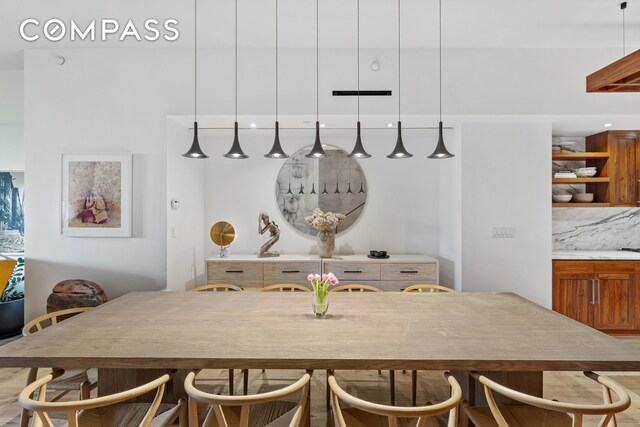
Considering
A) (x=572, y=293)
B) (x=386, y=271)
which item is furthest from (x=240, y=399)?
(x=572, y=293)

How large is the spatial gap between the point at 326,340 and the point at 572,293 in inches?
138

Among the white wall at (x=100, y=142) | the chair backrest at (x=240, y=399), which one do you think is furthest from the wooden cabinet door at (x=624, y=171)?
the white wall at (x=100, y=142)

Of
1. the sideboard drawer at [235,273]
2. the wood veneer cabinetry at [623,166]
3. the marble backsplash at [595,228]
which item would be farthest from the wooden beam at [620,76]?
the sideboard drawer at [235,273]

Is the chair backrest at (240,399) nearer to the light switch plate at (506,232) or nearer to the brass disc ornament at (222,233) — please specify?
the light switch plate at (506,232)

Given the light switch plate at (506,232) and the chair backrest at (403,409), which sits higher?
the light switch plate at (506,232)

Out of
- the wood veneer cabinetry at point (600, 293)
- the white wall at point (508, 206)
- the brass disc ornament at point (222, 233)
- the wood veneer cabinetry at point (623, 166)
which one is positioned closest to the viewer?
the white wall at point (508, 206)

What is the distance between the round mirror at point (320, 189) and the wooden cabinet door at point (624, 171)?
281 cm

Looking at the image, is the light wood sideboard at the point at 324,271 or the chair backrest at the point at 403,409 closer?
the chair backrest at the point at 403,409

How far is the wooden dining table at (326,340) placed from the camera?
61.7 inches

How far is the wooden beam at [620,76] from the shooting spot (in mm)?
2260

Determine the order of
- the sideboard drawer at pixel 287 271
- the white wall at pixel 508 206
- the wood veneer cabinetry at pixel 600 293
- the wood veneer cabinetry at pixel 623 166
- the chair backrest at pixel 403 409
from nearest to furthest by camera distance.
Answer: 1. the chair backrest at pixel 403 409
2. the white wall at pixel 508 206
3. the wood veneer cabinetry at pixel 600 293
4. the sideboard drawer at pixel 287 271
5. the wood veneer cabinetry at pixel 623 166

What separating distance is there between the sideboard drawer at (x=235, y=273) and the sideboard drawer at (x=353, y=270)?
0.76 meters

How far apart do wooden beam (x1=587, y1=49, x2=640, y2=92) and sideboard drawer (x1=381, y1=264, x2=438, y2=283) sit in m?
2.17

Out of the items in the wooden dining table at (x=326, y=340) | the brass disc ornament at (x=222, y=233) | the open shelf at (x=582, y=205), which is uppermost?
the open shelf at (x=582, y=205)
